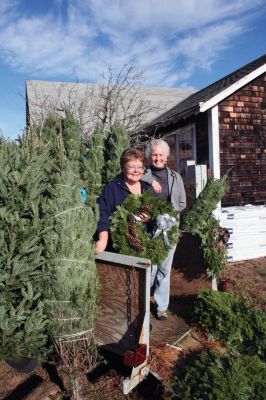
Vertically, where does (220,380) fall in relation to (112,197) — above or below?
below

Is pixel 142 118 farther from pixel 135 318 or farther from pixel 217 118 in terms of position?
pixel 135 318

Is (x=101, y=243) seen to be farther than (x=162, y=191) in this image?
No

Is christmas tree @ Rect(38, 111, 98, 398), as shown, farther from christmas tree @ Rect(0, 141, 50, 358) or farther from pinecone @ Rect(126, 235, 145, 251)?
pinecone @ Rect(126, 235, 145, 251)

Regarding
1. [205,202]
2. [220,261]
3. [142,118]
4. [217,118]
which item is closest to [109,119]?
[142,118]

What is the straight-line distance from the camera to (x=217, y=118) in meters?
9.27

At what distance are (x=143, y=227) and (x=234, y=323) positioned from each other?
1.30 meters

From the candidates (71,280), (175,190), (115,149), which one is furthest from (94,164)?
(71,280)

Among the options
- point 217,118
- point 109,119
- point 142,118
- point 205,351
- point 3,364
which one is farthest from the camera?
point 142,118

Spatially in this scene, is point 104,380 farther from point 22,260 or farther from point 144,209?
point 144,209

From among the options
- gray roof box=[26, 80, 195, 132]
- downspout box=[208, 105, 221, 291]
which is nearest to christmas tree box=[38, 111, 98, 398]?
downspout box=[208, 105, 221, 291]

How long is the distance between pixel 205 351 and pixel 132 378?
0.73m

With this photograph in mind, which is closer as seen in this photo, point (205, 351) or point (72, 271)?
point (72, 271)

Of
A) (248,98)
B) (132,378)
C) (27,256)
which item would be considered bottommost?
(132,378)

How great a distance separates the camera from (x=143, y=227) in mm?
3516
